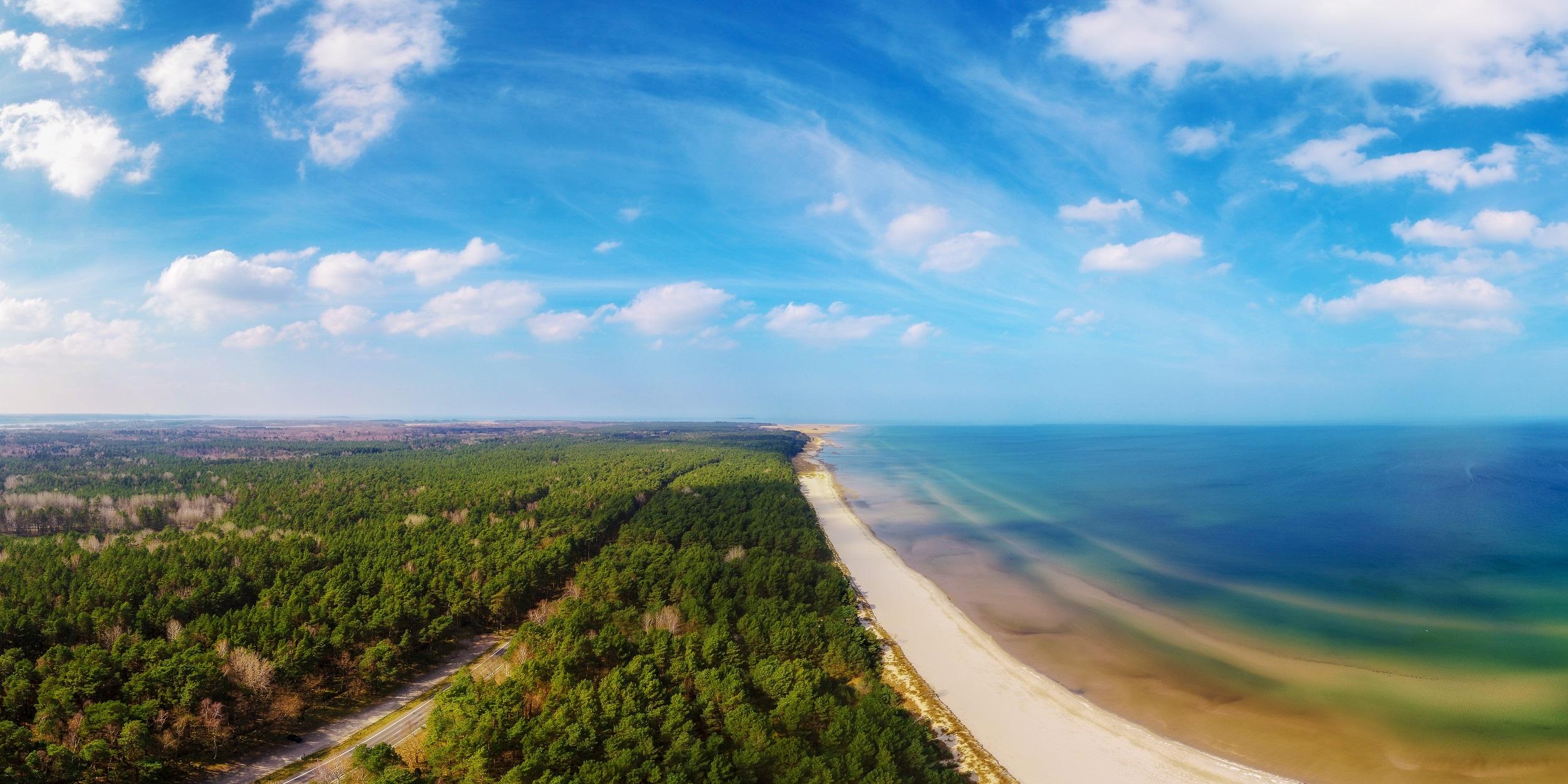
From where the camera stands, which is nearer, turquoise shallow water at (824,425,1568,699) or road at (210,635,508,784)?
road at (210,635,508,784)

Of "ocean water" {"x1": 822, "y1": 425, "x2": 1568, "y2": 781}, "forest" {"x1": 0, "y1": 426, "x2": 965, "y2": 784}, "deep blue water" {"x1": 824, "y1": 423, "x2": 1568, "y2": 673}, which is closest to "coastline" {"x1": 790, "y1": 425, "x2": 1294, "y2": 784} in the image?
"ocean water" {"x1": 822, "y1": 425, "x2": 1568, "y2": 781}

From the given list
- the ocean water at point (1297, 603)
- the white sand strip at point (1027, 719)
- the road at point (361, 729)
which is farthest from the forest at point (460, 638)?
the ocean water at point (1297, 603)

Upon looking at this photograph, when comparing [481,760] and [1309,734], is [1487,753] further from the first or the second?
[481,760]

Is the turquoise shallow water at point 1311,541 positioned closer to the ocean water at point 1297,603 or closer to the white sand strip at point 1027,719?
the ocean water at point 1297,603

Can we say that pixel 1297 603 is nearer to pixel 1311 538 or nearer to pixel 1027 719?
pixel 1311 538

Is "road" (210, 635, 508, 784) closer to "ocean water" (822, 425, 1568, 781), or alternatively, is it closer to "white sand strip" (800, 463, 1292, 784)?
"white sand strip" (800, 463, 1292, 784)

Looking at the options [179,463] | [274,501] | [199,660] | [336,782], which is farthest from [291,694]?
[179,463]
